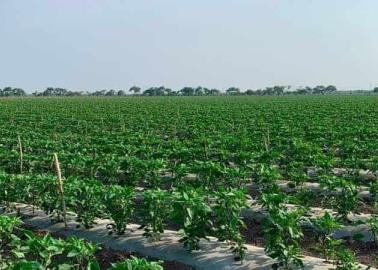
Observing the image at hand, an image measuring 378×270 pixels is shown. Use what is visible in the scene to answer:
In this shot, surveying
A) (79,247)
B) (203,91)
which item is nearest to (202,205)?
(79,247)

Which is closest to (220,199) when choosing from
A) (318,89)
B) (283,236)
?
(283,236)

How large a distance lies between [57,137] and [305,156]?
10579mm

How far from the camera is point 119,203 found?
24.2 feet

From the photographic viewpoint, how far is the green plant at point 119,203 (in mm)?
7281

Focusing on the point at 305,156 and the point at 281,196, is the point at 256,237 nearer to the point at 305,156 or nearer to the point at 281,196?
the point at 281,196

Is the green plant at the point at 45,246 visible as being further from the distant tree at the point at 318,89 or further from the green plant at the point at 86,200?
the distant tree at the point at 318,89

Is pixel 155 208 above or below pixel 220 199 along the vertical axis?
below

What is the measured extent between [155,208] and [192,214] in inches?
28.3

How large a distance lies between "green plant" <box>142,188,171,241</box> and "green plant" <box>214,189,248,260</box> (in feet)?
2.44

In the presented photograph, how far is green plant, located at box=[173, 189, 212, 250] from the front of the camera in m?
6.57

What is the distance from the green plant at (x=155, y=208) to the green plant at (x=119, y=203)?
0.84ft

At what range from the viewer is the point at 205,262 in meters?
6.86

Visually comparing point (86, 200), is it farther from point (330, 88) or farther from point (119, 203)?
point (330, 88)

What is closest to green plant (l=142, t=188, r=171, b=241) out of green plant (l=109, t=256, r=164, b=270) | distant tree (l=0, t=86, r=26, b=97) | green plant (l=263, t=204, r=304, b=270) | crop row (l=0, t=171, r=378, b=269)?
crop row (l=0, t=171, r=378, b=269)
